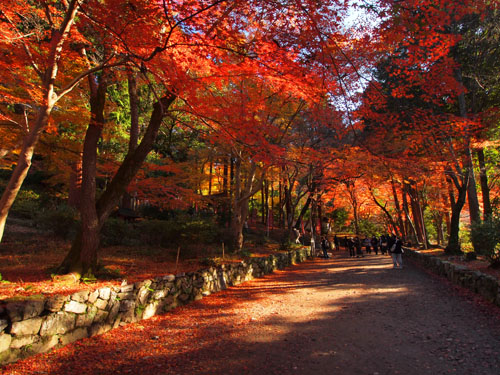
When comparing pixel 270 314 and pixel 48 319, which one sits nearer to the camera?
pixel 48 319

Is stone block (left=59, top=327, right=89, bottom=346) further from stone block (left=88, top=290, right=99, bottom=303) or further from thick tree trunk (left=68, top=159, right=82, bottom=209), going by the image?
thick tree trunk (left=68, top=159, right=82, bottom=209)

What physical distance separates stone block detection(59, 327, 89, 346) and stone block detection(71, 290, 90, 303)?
0.45m

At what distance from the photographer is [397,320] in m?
5.77

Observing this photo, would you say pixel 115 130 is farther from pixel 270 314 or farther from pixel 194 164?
pixel 270 314

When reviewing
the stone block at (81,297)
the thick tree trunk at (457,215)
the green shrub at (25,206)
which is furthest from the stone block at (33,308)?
the thick tree trunk at (457,215)

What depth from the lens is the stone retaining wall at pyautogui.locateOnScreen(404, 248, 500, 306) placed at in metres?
6.81

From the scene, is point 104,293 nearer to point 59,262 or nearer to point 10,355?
point 10,355

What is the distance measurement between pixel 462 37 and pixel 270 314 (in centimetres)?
1421

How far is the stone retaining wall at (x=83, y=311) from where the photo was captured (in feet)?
12.9

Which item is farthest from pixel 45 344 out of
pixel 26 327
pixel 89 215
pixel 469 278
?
pixel 469 278

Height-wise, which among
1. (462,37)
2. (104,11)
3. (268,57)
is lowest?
(104,11)

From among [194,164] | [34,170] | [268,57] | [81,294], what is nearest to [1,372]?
[81,294]

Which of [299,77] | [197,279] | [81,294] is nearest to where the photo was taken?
[81,294]

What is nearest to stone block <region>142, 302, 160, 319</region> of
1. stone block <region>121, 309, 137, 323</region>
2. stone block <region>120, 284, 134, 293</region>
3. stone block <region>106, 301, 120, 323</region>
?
stone block <region>121, 309, 137, 323</region>
